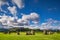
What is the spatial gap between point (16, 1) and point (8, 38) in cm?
182

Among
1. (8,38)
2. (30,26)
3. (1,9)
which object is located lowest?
(8,38)

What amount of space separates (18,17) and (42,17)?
116cm

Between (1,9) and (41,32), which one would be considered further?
(41,32)

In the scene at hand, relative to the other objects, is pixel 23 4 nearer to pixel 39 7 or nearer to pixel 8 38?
pixel 39 7

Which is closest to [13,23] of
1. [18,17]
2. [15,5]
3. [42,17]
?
[18,17]

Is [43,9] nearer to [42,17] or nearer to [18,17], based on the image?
[42,17]

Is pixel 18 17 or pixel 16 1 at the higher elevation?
pixel 16 1

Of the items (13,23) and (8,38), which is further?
(13,23)

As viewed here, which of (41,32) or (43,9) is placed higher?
(43,9)

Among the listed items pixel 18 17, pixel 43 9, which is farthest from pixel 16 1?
pixel 43 9

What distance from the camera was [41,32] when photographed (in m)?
7.83

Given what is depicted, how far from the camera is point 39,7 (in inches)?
303

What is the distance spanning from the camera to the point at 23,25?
7680 millimetres

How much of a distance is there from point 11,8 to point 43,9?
157 cm
